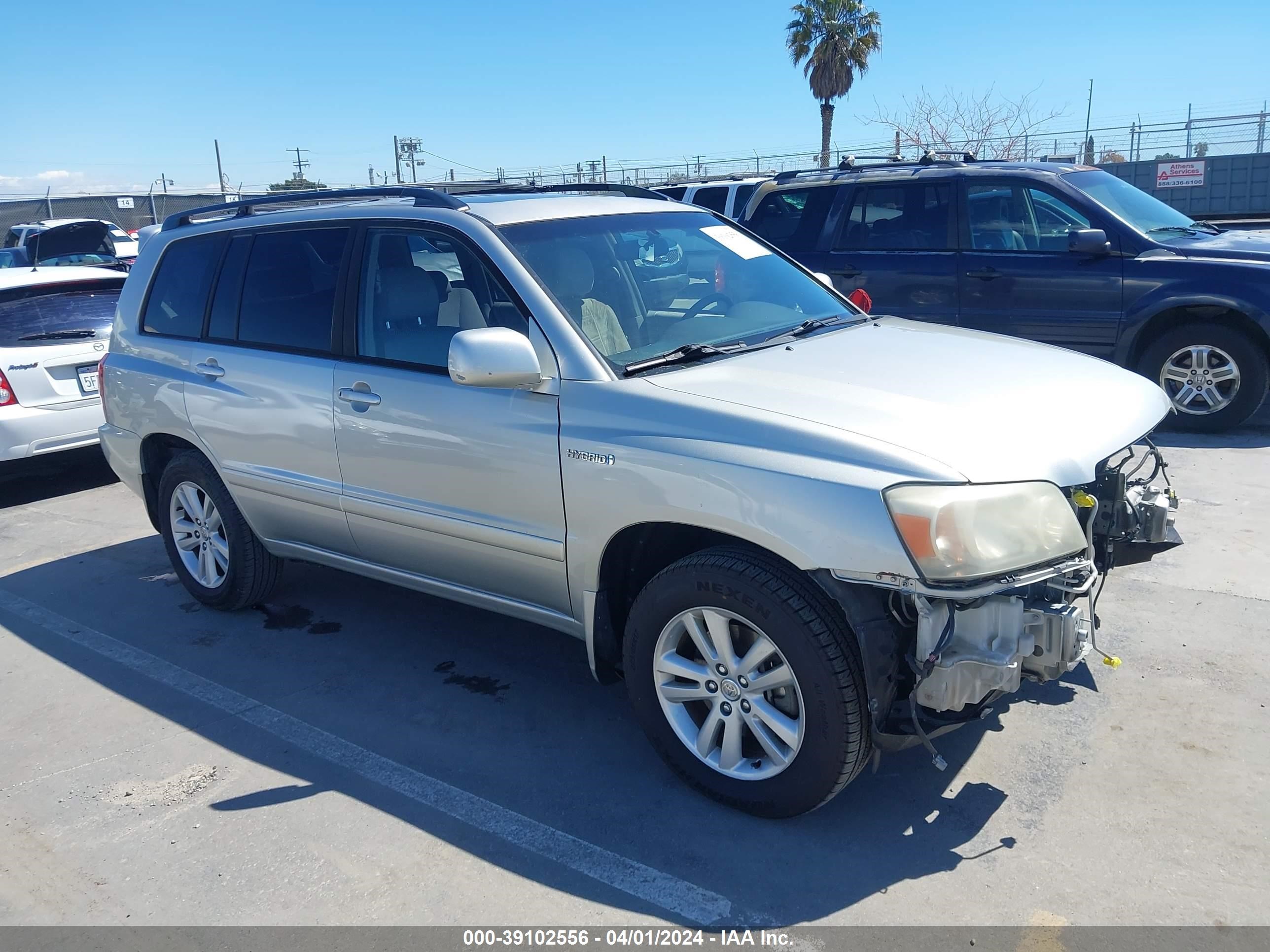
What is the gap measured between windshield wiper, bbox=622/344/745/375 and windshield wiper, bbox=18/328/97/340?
5858 millimetres

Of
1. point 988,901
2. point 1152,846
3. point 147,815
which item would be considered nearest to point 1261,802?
point 1152,846

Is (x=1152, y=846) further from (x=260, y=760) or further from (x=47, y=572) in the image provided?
(x=47, y=572)

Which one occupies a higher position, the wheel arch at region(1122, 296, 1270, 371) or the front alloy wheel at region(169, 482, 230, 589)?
the wheel arch at region(1122, 296, 1270, 371)

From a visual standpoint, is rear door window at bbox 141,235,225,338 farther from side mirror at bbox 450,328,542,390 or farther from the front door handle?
side mirror at bbox 450,328,542,390

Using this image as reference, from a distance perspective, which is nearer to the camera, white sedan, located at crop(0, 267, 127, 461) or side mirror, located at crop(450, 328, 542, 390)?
side mirror, located at crop(450, 328, 542, 390)

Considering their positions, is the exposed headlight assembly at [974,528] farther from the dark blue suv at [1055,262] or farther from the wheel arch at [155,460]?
the dark blue suv at [1055,262]

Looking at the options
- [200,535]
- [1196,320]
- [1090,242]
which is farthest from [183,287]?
[1196,320]

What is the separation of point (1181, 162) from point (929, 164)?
2086 cm

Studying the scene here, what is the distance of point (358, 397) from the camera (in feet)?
13.6

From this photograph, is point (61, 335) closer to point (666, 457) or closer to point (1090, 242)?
point (666, 457)

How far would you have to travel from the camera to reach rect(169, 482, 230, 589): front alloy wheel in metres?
5.17

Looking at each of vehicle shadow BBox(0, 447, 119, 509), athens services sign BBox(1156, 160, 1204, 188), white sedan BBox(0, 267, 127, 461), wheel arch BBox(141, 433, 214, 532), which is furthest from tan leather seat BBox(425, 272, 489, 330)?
athens services sign BBox(1156, 160, 1204, 188)

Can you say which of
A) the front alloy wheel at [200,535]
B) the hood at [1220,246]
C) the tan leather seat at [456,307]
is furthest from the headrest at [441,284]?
the hood at [1220,246]

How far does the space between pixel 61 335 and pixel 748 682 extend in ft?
21.7
